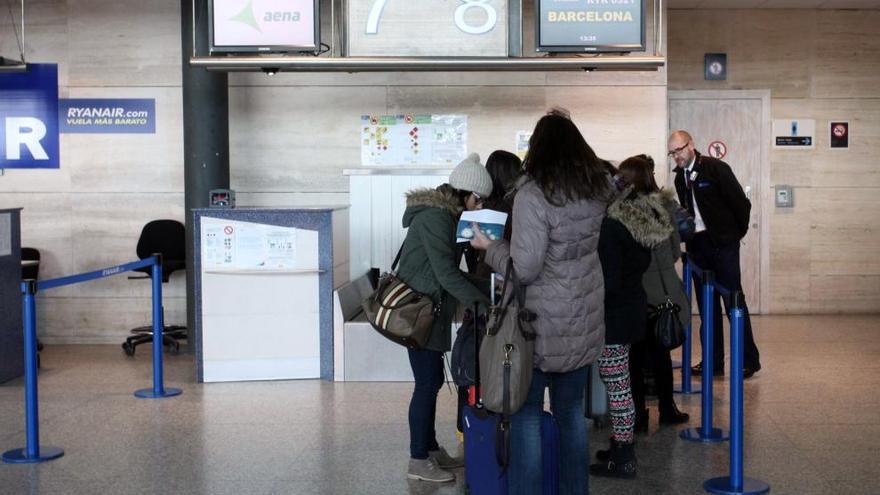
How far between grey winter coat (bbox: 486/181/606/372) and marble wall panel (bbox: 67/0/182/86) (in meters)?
6.07

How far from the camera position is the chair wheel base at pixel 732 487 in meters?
4.79

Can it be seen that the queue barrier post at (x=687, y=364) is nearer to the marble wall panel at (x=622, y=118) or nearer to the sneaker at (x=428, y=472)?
the marble wall panel at (x=622, y=118)

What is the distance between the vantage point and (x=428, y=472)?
16.4 feet

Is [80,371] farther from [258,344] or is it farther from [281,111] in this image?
[281,111]

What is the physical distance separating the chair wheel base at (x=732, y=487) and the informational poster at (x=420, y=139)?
4.66 meters

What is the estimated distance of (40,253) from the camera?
372 inches

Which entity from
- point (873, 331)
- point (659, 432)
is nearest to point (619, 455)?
point (659, 432)

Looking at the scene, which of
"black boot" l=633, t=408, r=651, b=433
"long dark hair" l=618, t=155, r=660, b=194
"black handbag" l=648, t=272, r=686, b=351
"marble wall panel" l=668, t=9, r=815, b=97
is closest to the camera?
"long dark hair" l=618, t=155, r=660, b=194

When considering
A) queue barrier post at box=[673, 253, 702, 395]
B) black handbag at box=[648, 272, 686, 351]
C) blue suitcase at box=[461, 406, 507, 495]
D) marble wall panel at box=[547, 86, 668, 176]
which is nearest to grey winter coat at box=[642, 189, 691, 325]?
black handbag at box=[648, 272, 686, 351]

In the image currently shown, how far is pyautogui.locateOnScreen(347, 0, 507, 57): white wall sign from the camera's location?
24.1 ft

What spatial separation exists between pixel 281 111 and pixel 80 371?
268 cm

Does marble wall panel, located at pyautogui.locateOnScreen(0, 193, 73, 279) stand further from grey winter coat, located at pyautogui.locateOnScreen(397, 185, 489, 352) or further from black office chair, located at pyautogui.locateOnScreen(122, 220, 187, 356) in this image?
grey winter coat, located at pyautogui.locateOnScreen(397, 185, 489, 352)

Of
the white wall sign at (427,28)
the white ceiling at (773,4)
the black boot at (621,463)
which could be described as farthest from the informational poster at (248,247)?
the white ceiling at (773,4)

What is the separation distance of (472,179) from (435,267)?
0.42 m
